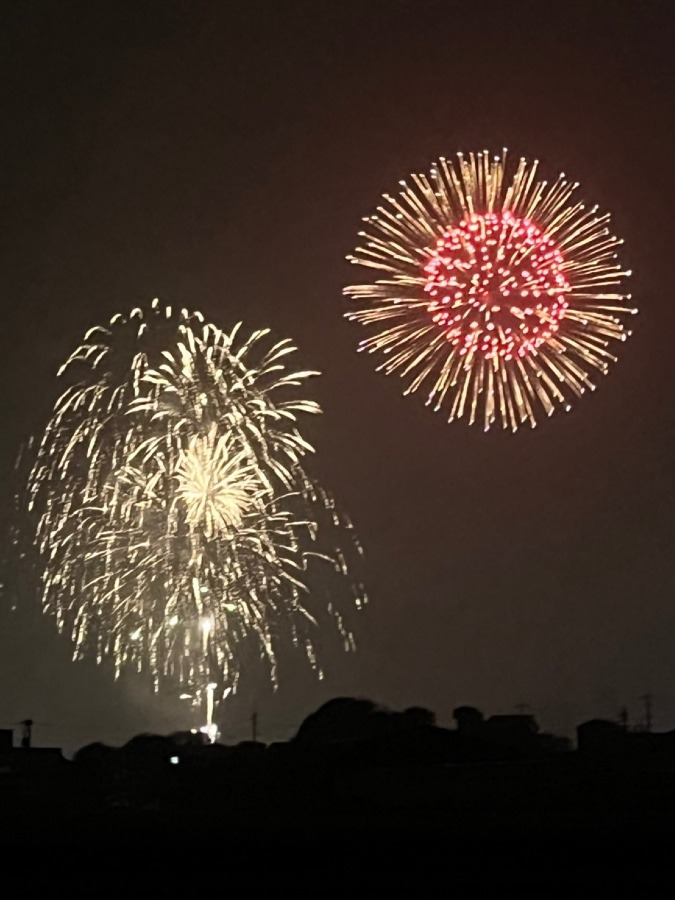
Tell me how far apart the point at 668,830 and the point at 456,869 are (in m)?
2.12

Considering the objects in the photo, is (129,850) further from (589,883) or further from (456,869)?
(589,883)

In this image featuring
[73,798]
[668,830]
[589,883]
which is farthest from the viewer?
[73,798]

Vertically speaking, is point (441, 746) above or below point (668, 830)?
above

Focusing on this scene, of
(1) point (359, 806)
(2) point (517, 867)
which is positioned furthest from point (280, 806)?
(2) point (517, 867)

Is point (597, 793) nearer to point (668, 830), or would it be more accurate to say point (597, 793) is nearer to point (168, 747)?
point (668, 830)

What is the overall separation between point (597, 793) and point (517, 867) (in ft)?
5.19

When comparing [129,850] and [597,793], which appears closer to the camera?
[129,850]

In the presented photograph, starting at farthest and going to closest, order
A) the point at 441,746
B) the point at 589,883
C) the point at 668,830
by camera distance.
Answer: the point at 441,746 < the point at 668,830 < the point at 589,883

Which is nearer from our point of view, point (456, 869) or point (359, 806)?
point (456, 869)

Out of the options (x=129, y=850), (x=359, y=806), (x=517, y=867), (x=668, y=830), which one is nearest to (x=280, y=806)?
(x=359, y=806)

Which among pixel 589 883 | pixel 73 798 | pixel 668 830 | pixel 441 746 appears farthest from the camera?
pixel 441 746

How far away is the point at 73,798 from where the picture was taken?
43.9ft

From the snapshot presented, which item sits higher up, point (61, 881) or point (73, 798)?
point (73, 798)

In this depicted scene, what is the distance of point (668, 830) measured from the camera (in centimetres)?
1227
